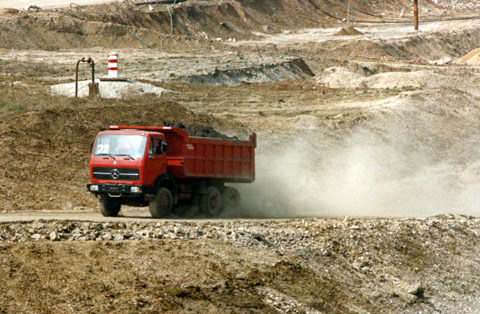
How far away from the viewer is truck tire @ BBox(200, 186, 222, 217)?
21.2 metres

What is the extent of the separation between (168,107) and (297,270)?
20.4m

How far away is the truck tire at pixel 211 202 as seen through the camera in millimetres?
21219

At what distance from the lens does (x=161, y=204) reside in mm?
19375

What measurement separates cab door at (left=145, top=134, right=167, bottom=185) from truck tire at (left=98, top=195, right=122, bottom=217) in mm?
1534

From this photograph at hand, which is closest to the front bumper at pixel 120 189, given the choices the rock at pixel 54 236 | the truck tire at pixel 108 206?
the truck tire at pixel 108 206

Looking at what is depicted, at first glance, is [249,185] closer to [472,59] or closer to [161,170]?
[161,170]

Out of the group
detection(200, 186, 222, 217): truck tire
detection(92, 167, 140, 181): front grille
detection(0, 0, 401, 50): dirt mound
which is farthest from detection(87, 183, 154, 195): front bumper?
detection(0, 0, 401, 50): dirt mound

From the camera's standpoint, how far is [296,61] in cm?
5750

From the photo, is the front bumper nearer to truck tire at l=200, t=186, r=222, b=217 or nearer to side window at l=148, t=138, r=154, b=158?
side window at l=148, t=138, r=154, b=158

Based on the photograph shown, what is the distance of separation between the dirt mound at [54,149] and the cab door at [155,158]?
190 inches

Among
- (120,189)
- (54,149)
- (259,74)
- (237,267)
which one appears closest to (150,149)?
(120,189)

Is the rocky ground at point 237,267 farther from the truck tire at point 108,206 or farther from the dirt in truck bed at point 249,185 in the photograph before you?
the truck tire at point 108,206

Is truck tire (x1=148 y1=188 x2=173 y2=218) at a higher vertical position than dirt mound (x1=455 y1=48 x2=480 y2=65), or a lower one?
lower

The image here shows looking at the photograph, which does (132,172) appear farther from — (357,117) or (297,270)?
(357,117)
